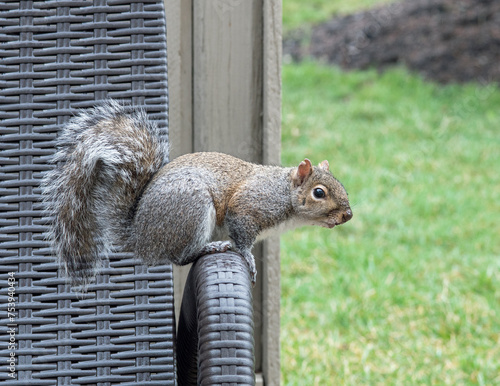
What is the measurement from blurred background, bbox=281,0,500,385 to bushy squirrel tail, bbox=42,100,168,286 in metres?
1.13

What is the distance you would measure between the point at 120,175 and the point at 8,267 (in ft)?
0.89

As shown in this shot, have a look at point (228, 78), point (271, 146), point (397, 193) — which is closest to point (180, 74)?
point (228, 78)

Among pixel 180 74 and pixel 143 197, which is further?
pixel 180 74

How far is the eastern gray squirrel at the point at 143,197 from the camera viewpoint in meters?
1.13

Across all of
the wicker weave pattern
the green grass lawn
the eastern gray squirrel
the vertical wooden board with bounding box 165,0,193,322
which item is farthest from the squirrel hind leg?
the green grass lawn

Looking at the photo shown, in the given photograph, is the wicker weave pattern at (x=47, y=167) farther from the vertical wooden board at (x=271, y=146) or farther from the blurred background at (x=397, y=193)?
the blurred background at (x=397, y=193)

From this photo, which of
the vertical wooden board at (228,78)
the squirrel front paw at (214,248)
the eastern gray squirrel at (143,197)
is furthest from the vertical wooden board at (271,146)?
the squirrel front paw at (214,248)

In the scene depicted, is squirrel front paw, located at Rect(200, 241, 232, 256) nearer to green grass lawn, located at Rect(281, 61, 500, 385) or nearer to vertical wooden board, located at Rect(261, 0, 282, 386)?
vertical wooden board, located at Rect(261, 0, 282, 386)

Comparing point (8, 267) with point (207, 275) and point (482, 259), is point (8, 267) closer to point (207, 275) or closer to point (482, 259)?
point (207, 275)

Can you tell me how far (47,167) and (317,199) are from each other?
482mm

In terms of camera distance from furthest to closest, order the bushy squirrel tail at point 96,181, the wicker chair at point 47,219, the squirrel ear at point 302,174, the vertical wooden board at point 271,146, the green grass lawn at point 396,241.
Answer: the green grass lawn at point 396,241 → the vertical wooden board at point 271,146 → the squirrel ear at point 302,174 → the wicker chair at point 47,219 → the bushy squirrel tail at point 96,181

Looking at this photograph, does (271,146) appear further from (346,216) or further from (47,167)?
(47,167)

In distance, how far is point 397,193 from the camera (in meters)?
3.68

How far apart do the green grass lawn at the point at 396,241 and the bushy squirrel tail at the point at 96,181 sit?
1.12 m
